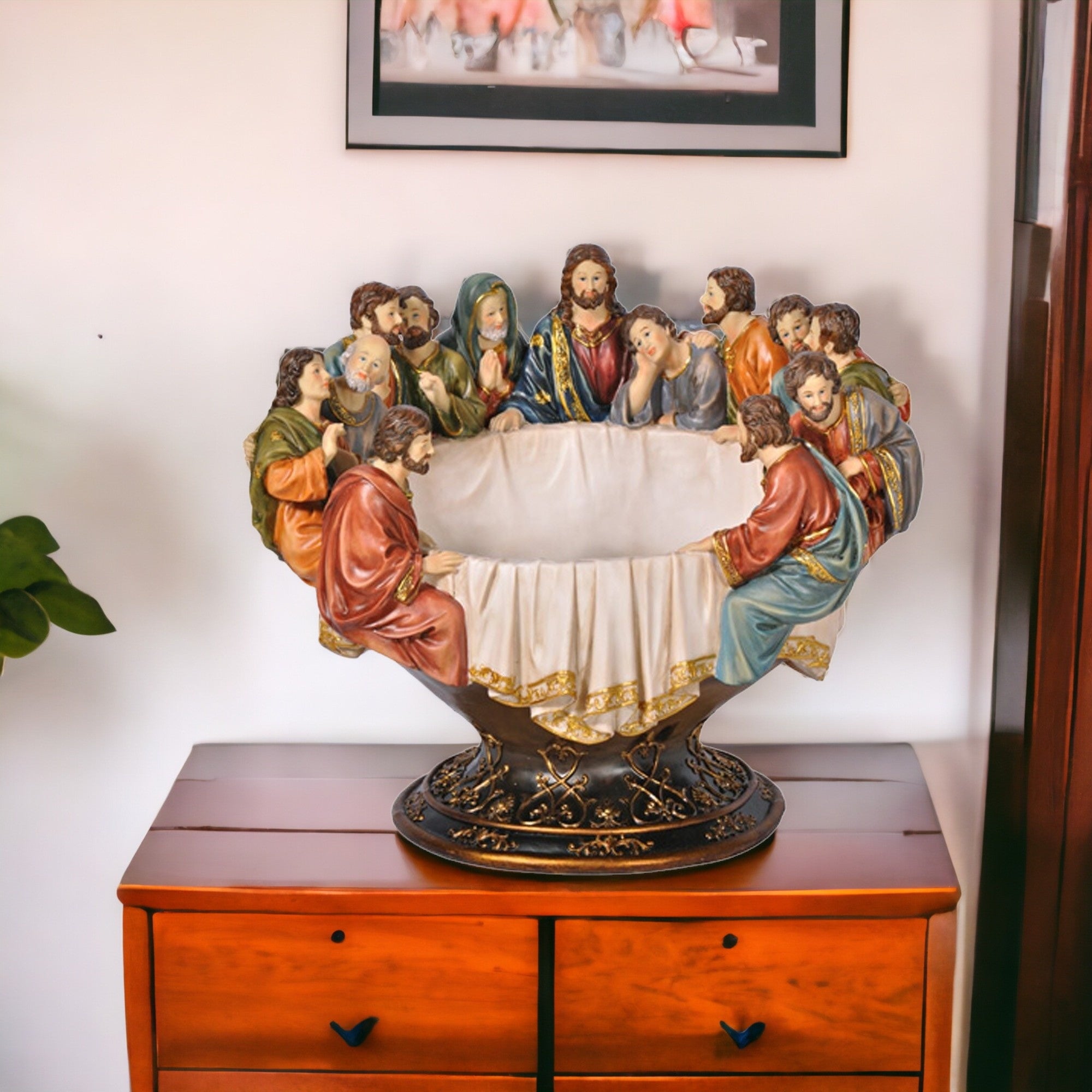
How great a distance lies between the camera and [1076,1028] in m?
1.70

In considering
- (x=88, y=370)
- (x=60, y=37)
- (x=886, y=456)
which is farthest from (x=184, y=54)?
(x=886, y=456)

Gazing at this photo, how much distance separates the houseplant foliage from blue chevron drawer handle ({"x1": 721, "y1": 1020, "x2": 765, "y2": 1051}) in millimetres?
811

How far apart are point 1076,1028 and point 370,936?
36.2 inches

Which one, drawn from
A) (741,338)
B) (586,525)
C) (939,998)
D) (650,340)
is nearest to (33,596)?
(586,525)

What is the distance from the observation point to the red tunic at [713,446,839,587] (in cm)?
126

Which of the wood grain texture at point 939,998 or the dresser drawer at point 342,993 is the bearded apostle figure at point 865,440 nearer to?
the wood grain texture at point 939,998

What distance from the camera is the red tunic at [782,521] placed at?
1.26 meters

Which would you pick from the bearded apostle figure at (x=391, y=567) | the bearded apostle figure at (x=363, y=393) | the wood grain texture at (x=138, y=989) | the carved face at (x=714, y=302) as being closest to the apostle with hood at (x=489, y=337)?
the bearded apostle figure at (x=363, y=393)

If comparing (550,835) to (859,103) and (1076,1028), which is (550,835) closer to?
(1076,1028)

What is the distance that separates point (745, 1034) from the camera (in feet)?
4.52

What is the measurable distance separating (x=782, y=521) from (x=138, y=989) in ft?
2.65

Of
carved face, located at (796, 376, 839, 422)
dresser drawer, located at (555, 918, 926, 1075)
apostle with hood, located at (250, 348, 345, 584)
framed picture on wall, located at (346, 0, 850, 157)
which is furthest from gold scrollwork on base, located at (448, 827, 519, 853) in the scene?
framed picture on wall, located at (346, 0, 850, 157)

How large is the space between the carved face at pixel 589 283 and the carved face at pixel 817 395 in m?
0.31

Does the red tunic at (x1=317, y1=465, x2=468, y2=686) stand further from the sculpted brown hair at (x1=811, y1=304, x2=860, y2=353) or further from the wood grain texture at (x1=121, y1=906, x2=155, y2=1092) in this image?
the sculpted brown hair at (x1=811, y1=304, x2=860, y2=353)
